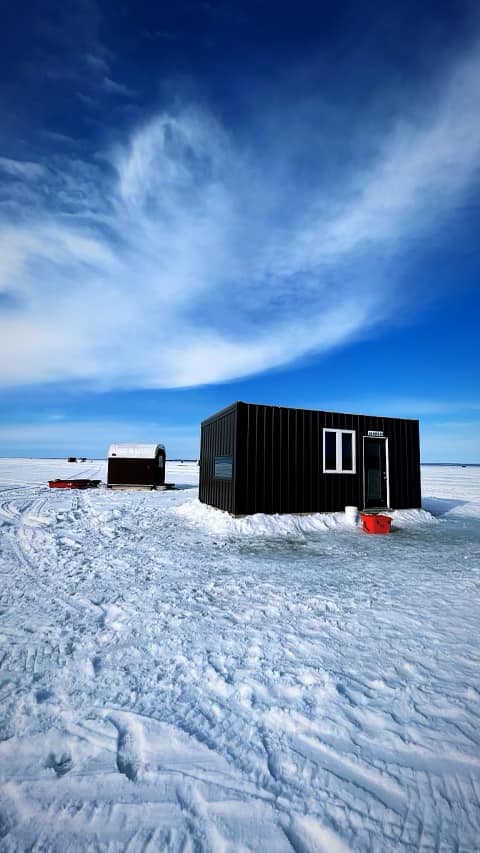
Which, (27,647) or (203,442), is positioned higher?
(203,442)

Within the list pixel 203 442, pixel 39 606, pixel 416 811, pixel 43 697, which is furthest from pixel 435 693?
pixel 203 442

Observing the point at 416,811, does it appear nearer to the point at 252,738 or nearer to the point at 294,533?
the point at 252,738

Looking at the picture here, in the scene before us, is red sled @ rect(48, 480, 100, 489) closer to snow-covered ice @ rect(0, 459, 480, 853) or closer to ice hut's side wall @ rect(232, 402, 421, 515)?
ice hut's side wall @ rect(232, 402, 421, 515)

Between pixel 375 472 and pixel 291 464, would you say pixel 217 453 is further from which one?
pixel 375 472

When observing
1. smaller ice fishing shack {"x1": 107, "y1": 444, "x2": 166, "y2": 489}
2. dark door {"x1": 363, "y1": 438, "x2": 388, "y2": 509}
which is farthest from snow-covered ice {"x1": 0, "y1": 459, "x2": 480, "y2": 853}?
smaller ice fishing shack {"x1": 107, "y1": 444, "x2": 166, "y2": 489}

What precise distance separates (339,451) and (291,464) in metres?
1.98

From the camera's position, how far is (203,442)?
15672mm

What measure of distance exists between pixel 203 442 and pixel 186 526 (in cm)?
552

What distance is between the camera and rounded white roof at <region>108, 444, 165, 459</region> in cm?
2286

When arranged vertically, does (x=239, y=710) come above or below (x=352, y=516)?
below

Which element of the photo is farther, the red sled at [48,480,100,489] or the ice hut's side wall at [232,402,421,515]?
the red sled at [48,480,100,489]

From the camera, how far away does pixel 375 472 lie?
13289 mm

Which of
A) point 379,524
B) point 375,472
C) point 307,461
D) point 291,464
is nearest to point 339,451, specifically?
point 307,461

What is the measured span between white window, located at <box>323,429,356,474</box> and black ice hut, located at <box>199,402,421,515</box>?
0.11 ft
